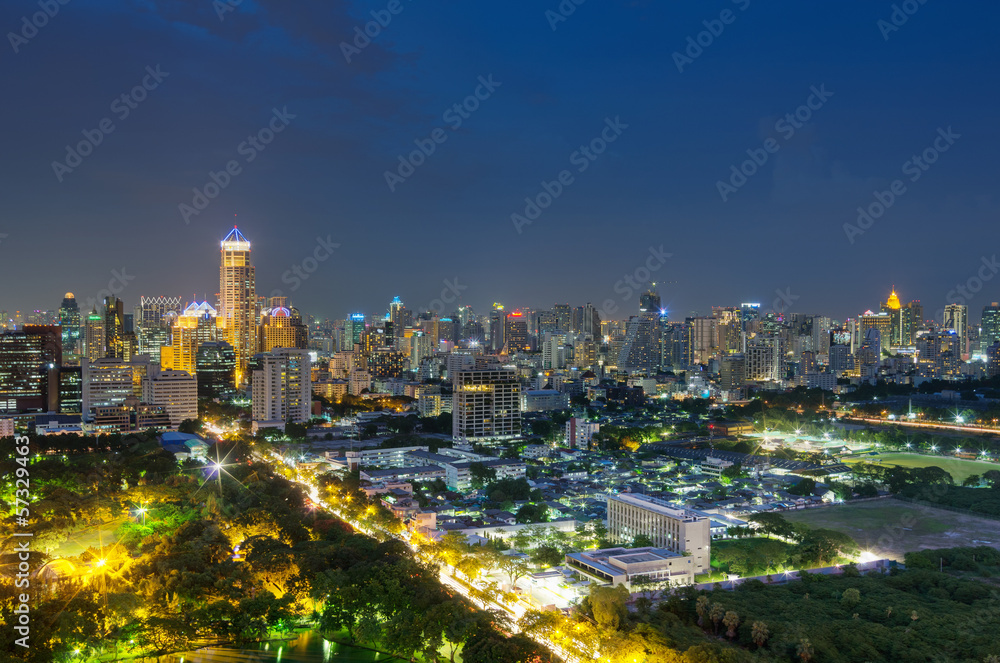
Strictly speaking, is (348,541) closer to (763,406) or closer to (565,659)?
(565,659)

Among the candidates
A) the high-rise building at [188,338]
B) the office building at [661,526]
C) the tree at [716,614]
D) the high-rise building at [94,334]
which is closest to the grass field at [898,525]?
the office building at [661,526]

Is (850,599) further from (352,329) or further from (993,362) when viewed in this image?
(352,329)

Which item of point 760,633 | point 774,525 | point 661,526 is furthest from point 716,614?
point 774,525

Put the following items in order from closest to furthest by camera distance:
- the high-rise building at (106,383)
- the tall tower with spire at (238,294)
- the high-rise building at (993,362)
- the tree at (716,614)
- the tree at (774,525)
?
the tree at (716,614) < the tree at (774,525) < the high-rise building at (106,383) < the high-rise building at (993,362) < the tall tower with spire at (238,294)

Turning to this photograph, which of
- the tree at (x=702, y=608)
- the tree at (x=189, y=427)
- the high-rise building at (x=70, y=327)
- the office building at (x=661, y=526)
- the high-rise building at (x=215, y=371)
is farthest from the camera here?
the high-rise building at (x=70, y=327)

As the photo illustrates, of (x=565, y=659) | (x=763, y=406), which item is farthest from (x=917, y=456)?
(x=565, y=659)

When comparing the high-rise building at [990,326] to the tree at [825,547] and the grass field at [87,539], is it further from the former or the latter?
the grass field at [87,539]

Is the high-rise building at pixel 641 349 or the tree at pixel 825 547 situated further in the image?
the high-rise building at pixel 641 349

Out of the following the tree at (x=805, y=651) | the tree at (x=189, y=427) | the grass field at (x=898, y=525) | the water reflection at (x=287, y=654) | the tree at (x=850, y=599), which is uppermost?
the tree at (x=189, y=427)

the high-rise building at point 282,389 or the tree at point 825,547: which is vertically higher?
the high-rise building at point 282,389
